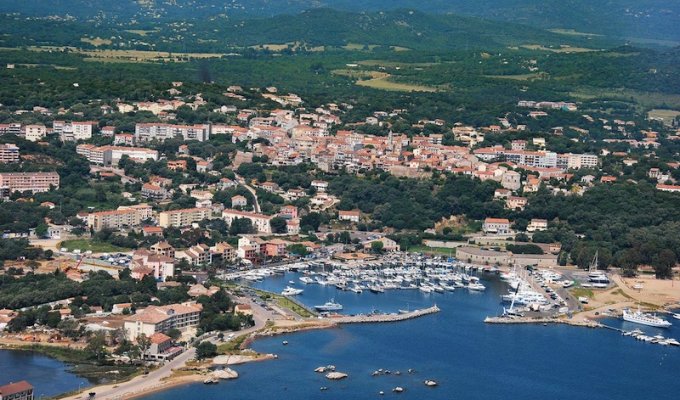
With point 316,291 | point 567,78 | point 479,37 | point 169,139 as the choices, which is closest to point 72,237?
point 316,291

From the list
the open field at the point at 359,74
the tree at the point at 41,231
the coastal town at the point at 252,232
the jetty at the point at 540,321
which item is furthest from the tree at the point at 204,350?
the open field at the point at 359,74

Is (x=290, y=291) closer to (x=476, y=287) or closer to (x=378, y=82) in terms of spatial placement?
A: (x=476, y=287)

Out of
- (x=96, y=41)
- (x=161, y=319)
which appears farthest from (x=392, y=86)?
(x=161, y=319)

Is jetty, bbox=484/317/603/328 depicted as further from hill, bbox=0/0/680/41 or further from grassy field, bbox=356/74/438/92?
hill, bbox=0/0/680/41

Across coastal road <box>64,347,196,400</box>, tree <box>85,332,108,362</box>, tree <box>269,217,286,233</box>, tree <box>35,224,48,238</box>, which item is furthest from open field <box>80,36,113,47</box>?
coastal road <box>64,347,196,400</box>

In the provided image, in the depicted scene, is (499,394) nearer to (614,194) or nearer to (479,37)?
(614,194)
